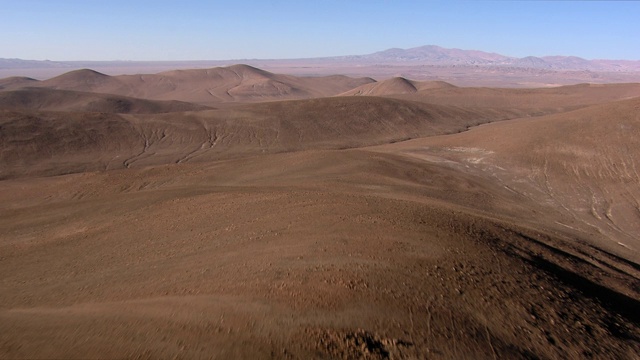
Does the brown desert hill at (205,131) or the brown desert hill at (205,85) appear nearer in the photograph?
the brown desert hill at (205,131)

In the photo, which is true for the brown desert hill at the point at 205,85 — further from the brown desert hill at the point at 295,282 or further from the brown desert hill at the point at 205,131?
the brown desert hill at the point at 295,282

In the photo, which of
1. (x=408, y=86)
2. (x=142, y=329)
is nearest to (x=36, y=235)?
(x=142, y=329)

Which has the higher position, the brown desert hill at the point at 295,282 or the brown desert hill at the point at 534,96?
the brown desert hill at the point at 295,282

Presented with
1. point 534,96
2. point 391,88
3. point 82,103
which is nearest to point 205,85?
point 82,103

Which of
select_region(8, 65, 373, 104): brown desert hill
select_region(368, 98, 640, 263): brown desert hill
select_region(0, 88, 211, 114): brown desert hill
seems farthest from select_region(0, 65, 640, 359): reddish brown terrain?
select_region(8, 65, 373, 104): brown desert hill

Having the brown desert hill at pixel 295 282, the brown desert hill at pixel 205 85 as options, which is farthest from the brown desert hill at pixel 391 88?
the brown desert hill at pixel 295 282
